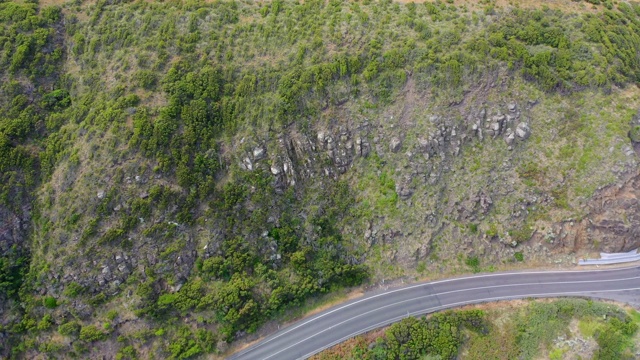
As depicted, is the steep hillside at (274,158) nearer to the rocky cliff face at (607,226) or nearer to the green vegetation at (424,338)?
the rocky cliff face at (607,226)

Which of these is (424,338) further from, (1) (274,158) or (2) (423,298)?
(1) (274,158)

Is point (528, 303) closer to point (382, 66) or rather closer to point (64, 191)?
point (382, 66)

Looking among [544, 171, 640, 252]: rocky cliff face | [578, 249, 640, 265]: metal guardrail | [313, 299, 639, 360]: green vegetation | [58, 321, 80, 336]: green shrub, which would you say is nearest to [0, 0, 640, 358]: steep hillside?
[58, 321, 80, 336]: green shrub

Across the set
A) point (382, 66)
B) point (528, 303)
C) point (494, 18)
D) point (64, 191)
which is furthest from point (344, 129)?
point (64, 191)

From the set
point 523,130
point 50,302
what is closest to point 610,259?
point 523,130

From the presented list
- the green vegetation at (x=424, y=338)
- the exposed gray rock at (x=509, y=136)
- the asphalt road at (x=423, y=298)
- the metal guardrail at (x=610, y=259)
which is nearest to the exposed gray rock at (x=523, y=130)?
the exposed gray rock at (x=509, y=136)

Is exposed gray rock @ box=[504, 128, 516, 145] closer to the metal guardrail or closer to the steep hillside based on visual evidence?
the steep hillside
